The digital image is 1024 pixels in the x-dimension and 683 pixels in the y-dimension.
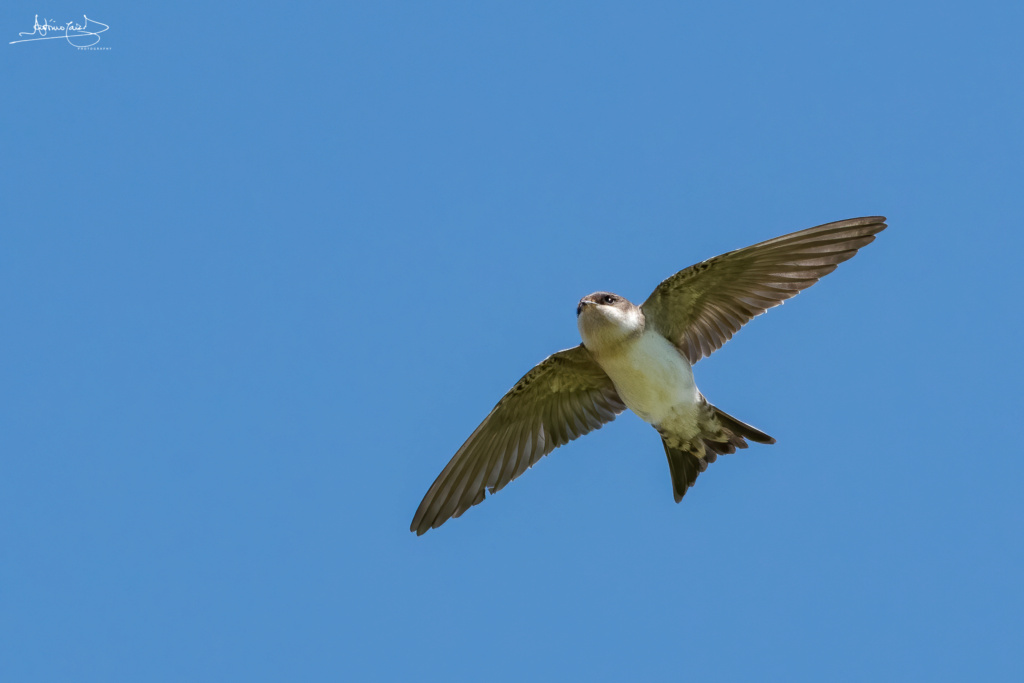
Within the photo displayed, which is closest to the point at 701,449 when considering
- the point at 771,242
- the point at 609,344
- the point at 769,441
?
the point at 769,441

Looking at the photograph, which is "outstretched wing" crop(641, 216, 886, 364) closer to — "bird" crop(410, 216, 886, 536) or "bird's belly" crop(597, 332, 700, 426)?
"bird" crop(410, 216, 886, 536)

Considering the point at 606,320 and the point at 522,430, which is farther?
the point at 522,430

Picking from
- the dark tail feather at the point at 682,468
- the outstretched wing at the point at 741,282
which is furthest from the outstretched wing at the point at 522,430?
the outstretched wing at the point at 741,282

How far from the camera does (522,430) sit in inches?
371

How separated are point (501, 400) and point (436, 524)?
1.09 metres

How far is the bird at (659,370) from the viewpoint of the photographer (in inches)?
337

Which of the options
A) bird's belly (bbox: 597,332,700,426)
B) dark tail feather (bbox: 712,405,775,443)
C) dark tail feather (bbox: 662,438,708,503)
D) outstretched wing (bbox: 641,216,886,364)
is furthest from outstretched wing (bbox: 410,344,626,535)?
dark tail feather (bbox: 712,405,775,443)

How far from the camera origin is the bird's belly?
8.58 metres

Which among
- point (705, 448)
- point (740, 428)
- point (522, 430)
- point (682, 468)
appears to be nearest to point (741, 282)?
point (740, 428)

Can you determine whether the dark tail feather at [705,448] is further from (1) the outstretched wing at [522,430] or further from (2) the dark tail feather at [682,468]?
(1) the outstretched wing at [522,430]

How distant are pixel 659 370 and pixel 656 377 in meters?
0.06

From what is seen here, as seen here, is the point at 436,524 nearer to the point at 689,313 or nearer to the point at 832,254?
the point at 689,313

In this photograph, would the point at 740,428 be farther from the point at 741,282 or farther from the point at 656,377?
the point at 741,282

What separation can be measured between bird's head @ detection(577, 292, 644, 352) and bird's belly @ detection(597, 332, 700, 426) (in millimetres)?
103
